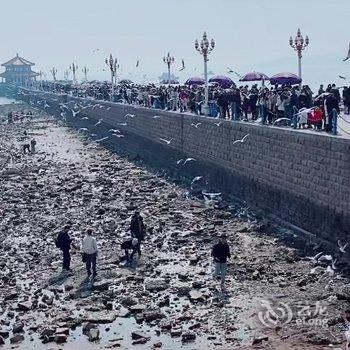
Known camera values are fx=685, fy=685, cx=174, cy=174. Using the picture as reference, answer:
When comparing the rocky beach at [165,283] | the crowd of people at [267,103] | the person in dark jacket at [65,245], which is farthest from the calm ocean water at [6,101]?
the person in dark jacket at [65,245]

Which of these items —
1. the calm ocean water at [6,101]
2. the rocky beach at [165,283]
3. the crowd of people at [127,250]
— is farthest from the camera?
the calm ocean water at [6,101]

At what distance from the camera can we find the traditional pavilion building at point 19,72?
13925 centimetres

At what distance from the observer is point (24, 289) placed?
16891 millimetres

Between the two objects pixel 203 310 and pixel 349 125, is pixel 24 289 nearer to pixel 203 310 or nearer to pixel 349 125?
pixel 203 310

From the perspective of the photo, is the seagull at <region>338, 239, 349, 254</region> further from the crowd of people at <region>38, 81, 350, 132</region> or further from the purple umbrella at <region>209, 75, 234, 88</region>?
the purple umbrella at <region>209, 75, 234, 88</region>

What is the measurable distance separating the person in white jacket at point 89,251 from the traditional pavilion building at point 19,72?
124 m

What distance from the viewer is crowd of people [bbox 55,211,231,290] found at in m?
16.0

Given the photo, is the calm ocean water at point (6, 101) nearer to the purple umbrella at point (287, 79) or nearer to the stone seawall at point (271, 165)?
the stone seawall at point (271, 165)

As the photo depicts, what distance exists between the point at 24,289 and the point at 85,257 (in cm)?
168

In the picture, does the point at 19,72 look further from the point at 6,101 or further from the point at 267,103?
the point at 267,103

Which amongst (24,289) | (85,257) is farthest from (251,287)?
(24,289)
